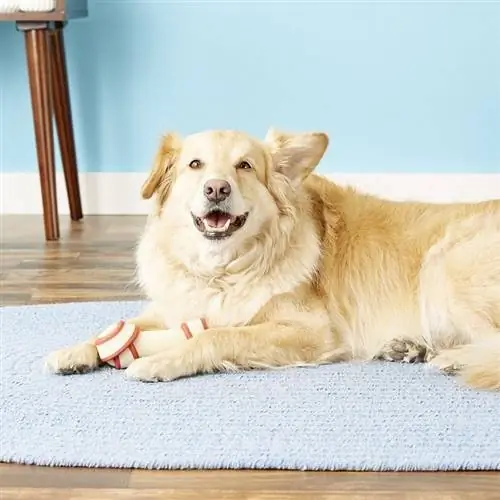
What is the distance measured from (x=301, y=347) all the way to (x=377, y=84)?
6.49 feet

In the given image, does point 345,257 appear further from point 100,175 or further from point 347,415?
point 100,175

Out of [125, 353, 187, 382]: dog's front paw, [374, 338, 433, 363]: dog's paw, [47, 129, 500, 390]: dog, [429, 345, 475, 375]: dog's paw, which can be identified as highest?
[47, 129, 500, 390]: dog

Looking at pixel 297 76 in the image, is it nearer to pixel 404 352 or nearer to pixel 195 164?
pixel 195 164

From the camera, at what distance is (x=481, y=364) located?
201 cm

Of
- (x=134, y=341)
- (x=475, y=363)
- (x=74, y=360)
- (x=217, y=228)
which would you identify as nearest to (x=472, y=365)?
(x=475, y=363)

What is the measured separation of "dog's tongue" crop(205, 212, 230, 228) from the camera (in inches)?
85.3

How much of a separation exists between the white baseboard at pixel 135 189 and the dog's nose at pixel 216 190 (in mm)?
1861

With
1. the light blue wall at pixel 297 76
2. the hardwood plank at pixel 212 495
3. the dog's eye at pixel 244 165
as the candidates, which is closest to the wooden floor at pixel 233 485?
the hardwood plank at pixel 212 495

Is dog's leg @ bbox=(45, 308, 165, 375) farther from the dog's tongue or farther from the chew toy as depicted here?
the dog's tongue

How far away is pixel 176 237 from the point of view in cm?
226

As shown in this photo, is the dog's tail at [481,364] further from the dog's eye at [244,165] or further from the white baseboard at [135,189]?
the white baseboard at [135,189]

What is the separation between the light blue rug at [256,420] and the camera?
1673mm

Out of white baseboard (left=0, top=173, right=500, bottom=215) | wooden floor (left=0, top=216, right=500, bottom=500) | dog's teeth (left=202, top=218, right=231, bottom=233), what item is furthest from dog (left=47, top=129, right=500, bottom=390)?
white baseboard (left=0, top=173, right=500, bottom=215)

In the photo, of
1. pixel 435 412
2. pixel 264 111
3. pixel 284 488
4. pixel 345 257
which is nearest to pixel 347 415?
pixel 435 412
